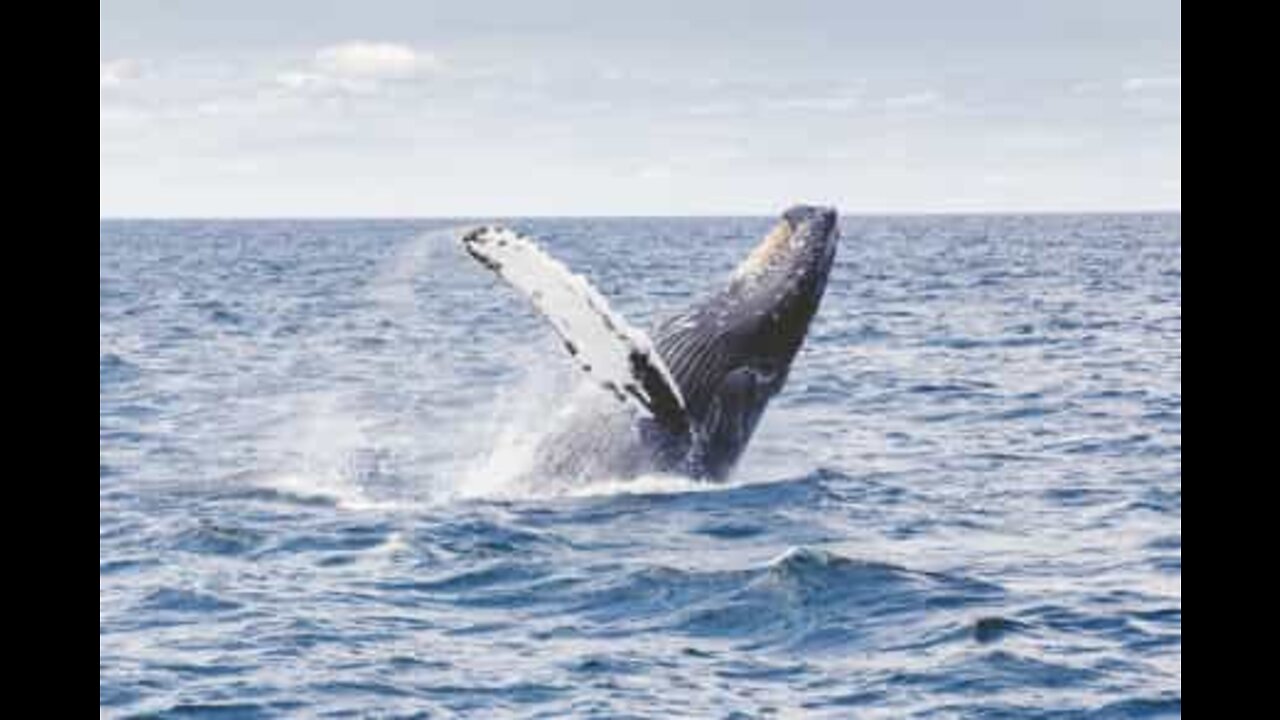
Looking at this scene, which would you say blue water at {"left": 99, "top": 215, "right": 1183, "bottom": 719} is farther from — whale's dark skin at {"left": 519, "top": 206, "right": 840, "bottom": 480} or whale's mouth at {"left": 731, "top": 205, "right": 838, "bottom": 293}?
whale's mouth at {"left": 731, "top": 205, "right": 838, "bottom": 293}

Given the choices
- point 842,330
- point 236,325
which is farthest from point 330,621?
point 236,325

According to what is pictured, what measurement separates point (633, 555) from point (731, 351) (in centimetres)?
164

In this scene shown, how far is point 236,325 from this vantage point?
1510 inches

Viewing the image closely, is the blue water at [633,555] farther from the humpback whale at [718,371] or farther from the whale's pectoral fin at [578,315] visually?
the whale's pectoral fin at [578,315]

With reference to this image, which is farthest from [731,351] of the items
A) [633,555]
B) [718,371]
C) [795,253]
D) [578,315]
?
[578,315]

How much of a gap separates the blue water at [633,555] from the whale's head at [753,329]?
0.83 metres

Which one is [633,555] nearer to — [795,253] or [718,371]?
[718,371]

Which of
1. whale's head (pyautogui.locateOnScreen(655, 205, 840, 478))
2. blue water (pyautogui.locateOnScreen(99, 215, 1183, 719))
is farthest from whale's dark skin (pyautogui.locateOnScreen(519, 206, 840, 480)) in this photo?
blue water (pyautogui.locateOnScreen(99, 215, 1183, 719))

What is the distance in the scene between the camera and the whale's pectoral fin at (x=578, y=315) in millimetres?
9648

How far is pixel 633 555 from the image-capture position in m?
10.8

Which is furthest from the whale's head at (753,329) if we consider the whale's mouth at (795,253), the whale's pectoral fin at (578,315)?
the whale's pectoral fin at (578,315)

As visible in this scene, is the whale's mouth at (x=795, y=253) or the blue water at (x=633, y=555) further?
the whale's mouth at (x=795, y=253)
